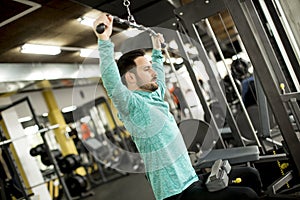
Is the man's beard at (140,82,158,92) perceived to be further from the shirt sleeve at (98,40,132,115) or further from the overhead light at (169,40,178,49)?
the overhead light at (169,40,178,49)

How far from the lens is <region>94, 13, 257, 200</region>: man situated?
1700 millimetres

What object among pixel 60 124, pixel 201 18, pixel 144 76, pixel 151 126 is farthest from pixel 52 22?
pixel 60 124

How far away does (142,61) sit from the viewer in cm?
195

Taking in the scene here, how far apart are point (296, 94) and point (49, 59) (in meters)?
6.18

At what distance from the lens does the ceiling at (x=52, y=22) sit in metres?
4.11

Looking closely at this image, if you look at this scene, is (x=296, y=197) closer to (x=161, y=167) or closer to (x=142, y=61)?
(x=161, y=167)

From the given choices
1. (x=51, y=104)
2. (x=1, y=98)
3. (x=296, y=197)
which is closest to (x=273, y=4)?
(x=296, y=197)

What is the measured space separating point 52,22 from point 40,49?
3.75ft

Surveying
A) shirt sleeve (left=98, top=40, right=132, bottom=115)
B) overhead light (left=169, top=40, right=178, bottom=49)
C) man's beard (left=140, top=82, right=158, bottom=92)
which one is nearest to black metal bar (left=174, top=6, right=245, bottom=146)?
overhead light (left=169, top=40, right=178, bottom=49)

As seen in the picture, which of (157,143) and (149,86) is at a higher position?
(149,86)

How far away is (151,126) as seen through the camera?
6.07ft

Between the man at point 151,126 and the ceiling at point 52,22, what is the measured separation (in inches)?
73.0

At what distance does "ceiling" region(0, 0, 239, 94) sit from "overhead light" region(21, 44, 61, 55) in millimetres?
78

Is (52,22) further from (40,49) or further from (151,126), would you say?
(151,126)
